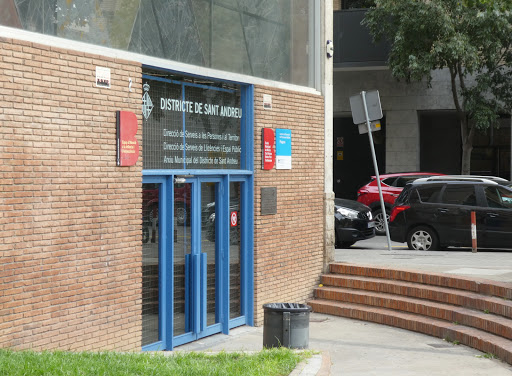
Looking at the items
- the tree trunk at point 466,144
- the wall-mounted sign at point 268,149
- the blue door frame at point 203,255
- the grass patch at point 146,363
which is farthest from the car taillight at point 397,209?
the grass patch at point 146,363

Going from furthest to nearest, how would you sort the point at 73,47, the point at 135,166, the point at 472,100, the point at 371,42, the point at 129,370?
1. the point at 371,42
2. the point at 472,100
3. the point at 135,166
4. the point at 73,47
5. the point at 129,370

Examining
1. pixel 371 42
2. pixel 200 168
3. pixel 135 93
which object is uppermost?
pixel 371 42

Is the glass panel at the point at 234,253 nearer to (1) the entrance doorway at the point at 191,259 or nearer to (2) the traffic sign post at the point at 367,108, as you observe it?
(1) the entrance doorway at the point at 191,259

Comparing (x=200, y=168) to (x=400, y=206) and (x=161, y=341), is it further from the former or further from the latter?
(x=400, y=206)

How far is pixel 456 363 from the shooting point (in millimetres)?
10023

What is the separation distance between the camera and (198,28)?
11.3m

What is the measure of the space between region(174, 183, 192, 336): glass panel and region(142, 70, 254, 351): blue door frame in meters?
0.09

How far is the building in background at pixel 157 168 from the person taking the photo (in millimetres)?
8422

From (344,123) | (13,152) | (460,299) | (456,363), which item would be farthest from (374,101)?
(344,123)

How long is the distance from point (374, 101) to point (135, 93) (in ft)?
26.9

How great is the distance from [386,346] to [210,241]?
2.95 meters

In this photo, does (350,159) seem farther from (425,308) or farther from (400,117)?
(425,308)

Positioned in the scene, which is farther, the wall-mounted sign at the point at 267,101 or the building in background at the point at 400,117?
the building in background at the point at 400,117

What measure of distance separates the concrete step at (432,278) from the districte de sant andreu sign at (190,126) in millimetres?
3266
